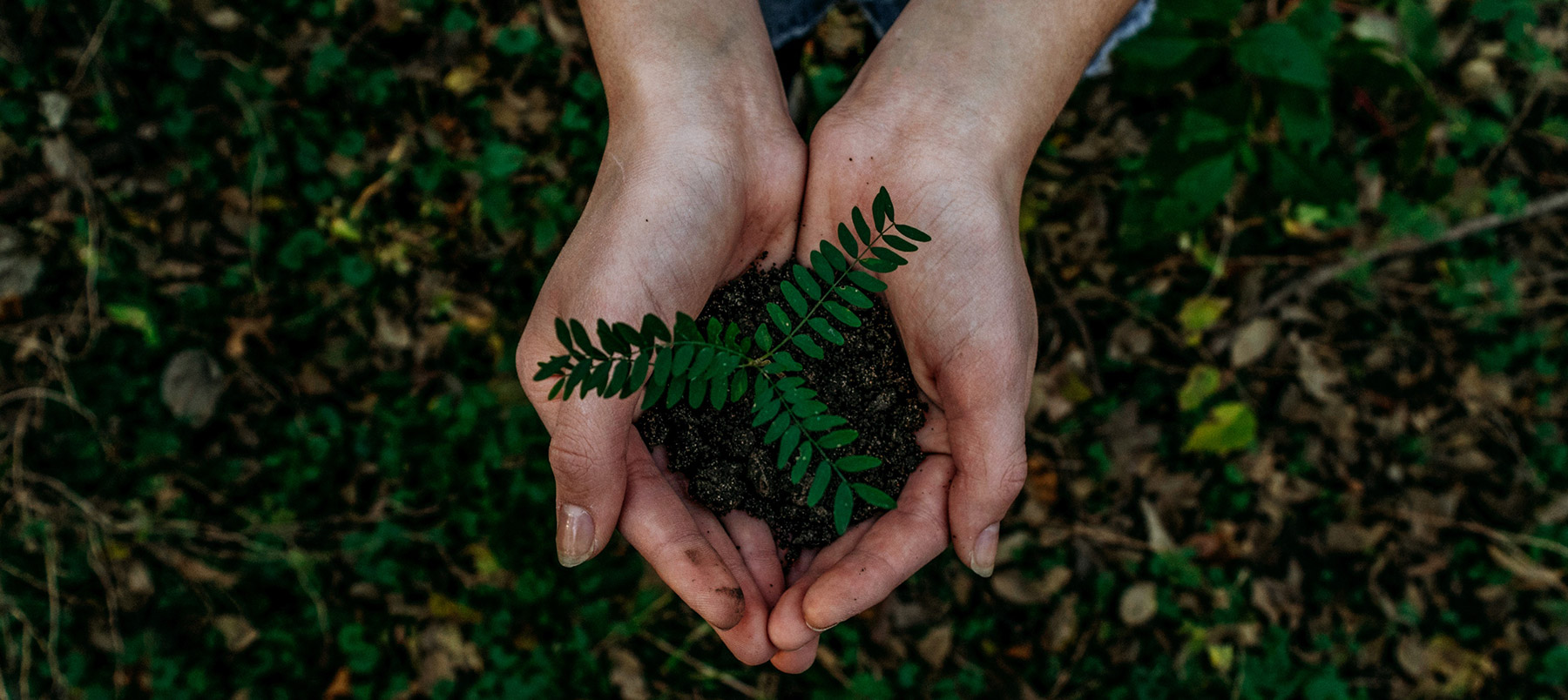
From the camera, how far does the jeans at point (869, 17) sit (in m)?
2.99

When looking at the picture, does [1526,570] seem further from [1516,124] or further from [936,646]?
[936,646]

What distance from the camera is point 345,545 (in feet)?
11.6

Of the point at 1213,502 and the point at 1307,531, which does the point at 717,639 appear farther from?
the point at 1307,531

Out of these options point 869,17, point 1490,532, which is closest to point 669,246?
point 869,17

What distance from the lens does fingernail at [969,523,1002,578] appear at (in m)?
2.49

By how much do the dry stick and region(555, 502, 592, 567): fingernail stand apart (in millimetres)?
2891

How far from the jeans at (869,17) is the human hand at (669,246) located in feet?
1.20

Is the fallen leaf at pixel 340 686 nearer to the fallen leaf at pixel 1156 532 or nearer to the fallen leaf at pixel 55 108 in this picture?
the fallen leaf at pixel 55 108

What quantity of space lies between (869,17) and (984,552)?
6.29 ft

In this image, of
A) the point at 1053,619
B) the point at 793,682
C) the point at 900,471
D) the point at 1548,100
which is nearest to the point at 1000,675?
the point at 1053,619

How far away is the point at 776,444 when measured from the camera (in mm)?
2459

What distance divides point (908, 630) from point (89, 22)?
4.19 m

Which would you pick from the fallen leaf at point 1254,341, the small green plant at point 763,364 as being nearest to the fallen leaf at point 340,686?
the small green plant at point 763,364

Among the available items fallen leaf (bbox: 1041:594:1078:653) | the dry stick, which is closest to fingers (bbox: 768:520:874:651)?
fallen leaf (bbox: 1041:594:1078:653)
